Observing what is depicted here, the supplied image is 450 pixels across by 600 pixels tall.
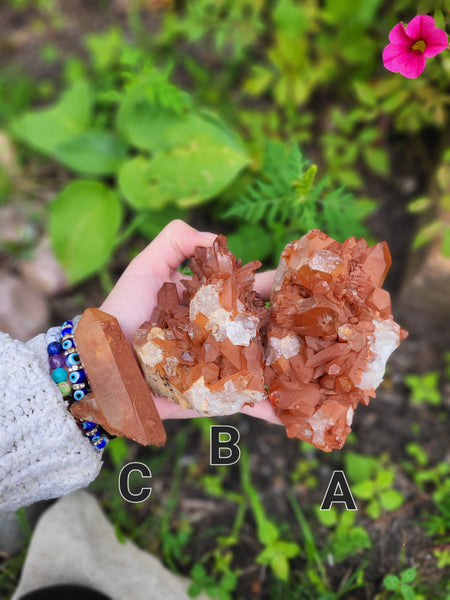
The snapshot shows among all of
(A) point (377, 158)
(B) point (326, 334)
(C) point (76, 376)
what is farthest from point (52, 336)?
(A) point (377, 158)

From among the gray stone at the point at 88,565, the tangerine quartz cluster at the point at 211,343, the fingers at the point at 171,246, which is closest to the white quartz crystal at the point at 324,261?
the tangerine quartz cluster at the point at 211,343

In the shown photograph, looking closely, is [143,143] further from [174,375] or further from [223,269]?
[174,375]

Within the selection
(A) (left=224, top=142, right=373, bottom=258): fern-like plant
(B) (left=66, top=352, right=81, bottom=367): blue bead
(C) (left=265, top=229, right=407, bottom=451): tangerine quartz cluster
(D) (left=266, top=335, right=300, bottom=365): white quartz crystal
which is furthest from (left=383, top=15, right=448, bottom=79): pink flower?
(B) (left=66, top=352, right=81, bottom=367): blue bead

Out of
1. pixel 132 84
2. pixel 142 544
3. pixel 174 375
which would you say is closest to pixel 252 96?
pixel 132 84

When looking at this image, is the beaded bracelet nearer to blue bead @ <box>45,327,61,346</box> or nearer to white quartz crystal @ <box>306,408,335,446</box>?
blue bead @ <box>45,327,61,346</box>

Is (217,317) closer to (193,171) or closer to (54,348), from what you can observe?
(54,348)

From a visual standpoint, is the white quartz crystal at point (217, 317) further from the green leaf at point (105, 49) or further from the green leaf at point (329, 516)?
the green leaf at point (105, 49)

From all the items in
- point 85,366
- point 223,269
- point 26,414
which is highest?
point 223,269
